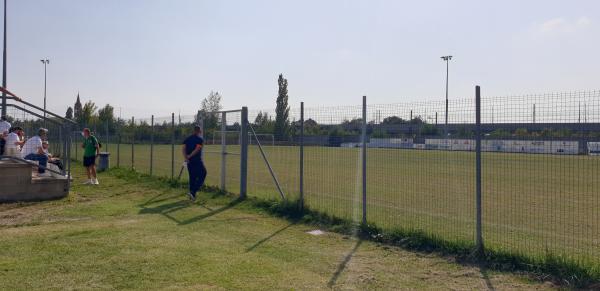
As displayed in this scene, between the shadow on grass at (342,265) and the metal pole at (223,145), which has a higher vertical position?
the metal pole at (223,145)

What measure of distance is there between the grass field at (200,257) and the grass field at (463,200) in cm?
110

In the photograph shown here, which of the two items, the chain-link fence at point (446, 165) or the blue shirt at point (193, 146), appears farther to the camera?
the blue shirt at point (193, 146)

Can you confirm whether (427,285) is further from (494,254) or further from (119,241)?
(119,241)

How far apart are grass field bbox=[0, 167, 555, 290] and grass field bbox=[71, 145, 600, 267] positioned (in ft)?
3.59

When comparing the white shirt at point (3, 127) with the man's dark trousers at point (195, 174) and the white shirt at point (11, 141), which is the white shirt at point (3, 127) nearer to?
the white shirt at point (11, 141)

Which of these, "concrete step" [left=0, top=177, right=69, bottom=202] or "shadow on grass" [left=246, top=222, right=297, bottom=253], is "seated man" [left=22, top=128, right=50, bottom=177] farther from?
"shadow on grass" [left=246, top=222, right=297, bottom=253]

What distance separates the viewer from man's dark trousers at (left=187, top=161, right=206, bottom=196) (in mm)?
11844

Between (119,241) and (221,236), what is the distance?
1.50 metres

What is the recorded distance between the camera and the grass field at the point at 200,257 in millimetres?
5617

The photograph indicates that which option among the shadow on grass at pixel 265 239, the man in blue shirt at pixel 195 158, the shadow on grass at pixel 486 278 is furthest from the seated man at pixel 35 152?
the shadow on grass at pixel 486 278

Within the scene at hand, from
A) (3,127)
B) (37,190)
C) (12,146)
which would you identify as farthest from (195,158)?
(3,127)

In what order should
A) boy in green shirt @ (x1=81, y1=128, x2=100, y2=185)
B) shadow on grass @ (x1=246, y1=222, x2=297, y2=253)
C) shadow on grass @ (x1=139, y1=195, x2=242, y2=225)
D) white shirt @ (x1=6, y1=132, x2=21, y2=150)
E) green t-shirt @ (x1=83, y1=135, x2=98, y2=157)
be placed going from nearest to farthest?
shadow on grass @ (x1=246, y1=222, x2=297, y2=253) < shadow on grass @ (x1=139, y1=195, x2=242, y2=225) < white shirt @ (x1=6, y1=132, x2=21, y2=150) < boy in green shirt @ (x1=81, y1=128, x2=100, y2=185) < green t-shirt @ (x1=83, y1=135, x2=98, y2=157)

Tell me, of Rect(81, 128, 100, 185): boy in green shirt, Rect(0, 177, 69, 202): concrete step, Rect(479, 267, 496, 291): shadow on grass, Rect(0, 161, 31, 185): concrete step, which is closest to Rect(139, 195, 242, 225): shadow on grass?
Rect(0, 177, 69, 202): concrete step

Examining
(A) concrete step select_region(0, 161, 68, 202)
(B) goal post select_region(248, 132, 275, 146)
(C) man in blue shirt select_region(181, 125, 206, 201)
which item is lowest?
(A) concrete step select_region(0, 161, 68, 202)
